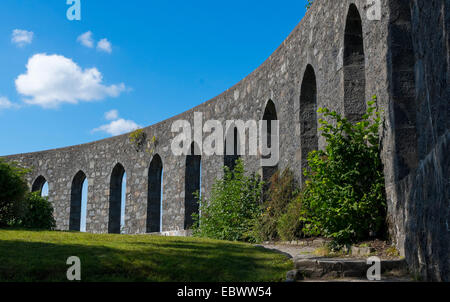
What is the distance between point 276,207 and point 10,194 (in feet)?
16.5

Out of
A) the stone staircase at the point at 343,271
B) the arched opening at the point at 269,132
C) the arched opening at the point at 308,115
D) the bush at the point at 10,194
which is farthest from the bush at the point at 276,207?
the bush at the point at 10,194

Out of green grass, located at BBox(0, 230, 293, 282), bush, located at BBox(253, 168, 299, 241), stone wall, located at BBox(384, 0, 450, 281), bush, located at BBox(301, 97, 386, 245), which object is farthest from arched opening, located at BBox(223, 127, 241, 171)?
stone wall, located at BBox(384, 0, 450, 281)

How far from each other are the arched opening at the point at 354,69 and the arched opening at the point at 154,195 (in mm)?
8965

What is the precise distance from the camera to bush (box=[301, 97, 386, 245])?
6.25 metres

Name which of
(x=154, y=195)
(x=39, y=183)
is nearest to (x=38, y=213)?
(x=154, y=195)

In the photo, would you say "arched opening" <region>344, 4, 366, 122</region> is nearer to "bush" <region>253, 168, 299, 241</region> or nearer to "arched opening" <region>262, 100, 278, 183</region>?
"bush" <region>253, 168, 299, 241</region>

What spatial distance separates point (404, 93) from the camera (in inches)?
227

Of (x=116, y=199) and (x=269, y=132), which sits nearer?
(x=269, y=132)

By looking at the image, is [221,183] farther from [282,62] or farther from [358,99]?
[358,99]

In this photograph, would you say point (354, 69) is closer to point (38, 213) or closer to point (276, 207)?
point (276, 207)

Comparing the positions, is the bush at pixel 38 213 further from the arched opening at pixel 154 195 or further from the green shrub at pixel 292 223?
the green shrub at pixel 292 223

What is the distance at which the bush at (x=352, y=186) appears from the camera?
6250 mm

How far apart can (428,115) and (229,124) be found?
821cm

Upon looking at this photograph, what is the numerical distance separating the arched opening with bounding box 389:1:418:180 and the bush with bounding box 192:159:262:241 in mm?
4750
